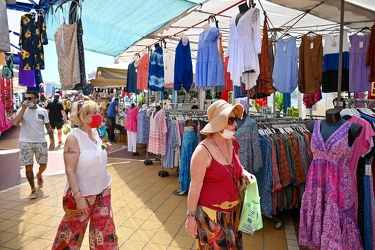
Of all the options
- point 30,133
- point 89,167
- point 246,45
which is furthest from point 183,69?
point 89,167

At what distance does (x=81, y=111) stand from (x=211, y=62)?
2.46 metres

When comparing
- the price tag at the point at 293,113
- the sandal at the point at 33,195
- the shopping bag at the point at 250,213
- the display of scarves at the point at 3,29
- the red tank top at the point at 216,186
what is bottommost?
the sandal at the point at 33,195

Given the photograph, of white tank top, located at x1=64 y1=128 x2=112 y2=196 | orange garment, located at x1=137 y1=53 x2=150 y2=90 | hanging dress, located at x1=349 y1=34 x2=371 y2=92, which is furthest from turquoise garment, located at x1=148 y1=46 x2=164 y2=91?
white tank top, located at x1=64 y1=128 x2=112 y2=196

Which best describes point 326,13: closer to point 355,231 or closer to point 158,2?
point 158,2

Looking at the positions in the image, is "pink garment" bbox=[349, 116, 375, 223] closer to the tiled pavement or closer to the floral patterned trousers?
the tiled pavement

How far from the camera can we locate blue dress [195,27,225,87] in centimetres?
442

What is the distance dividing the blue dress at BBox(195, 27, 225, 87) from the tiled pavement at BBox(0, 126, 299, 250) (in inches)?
83.2

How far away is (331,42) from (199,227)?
4.19 meters

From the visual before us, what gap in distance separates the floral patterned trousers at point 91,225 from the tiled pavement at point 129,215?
0.81 meters

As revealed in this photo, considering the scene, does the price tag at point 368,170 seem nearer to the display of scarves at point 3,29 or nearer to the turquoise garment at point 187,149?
the turquoise garment at point 187,149

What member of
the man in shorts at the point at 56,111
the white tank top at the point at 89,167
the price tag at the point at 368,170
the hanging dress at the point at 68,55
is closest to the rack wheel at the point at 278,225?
the price tag at the point at 368,170

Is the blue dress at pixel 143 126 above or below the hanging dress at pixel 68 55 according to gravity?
below

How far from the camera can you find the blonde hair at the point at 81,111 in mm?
2604

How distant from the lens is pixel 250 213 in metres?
2.17
